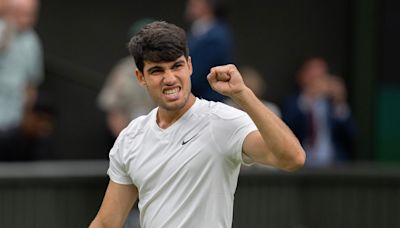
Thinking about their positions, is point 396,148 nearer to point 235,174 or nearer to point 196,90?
point 196,90

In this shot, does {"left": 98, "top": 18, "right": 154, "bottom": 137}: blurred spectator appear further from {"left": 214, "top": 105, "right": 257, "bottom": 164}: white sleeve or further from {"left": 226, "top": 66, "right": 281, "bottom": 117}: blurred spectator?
{"left": 214, "top": 105, "right": 257, "bottom": 164}: white sleeve

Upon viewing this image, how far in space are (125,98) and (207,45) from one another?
1.59 m

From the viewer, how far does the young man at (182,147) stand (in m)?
5.35

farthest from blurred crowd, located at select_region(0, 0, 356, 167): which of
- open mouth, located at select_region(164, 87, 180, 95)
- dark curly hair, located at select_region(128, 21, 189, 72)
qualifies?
open mouth, located at select_region(164, 87, 180, 95)

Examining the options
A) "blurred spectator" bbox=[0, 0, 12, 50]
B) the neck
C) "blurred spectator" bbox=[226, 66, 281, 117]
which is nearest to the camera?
the neck

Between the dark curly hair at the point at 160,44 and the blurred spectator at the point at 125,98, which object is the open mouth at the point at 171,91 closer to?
the dark curly hair at the point at 160,44

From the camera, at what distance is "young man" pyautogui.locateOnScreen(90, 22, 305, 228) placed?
535 cm

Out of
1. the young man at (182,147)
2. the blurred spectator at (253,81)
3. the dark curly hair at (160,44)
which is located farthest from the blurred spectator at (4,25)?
the dark curly hair at (160,44)

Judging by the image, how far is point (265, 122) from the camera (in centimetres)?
503

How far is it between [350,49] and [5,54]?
13.6 ft

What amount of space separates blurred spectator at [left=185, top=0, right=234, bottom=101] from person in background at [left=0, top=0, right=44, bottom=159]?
1.70 metres

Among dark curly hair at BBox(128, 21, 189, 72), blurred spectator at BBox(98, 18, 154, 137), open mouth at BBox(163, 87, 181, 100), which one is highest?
dark curly hair at BBox(128, 21, 189, 72)

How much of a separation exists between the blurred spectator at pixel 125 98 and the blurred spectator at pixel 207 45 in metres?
1.06

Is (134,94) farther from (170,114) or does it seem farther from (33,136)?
(170,114)
